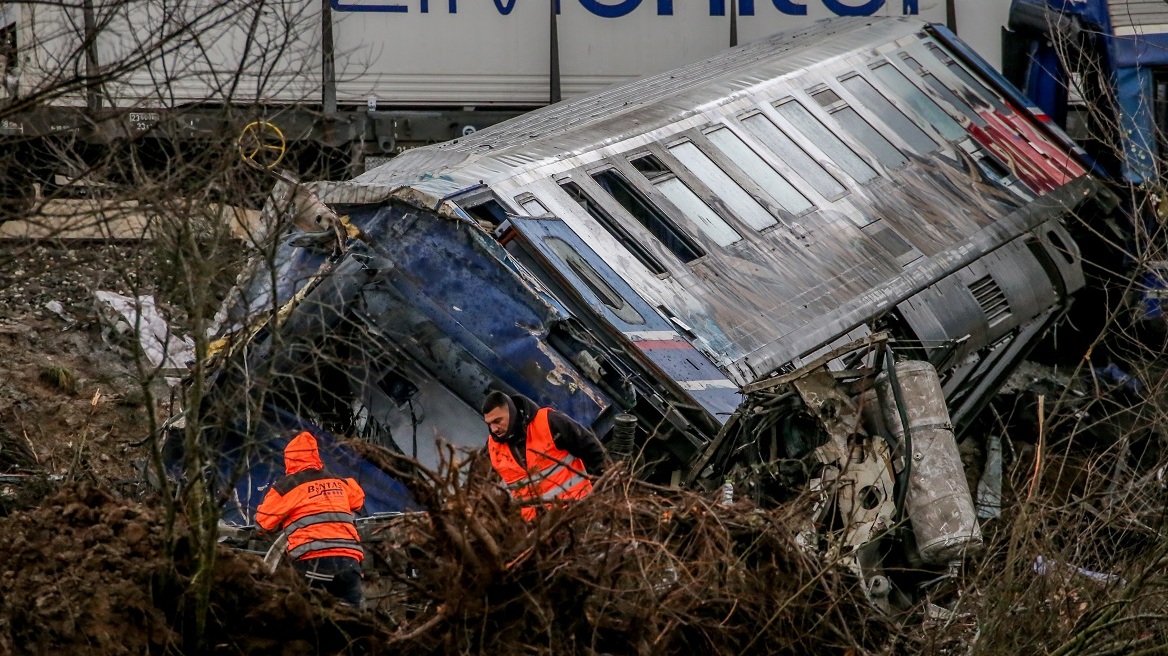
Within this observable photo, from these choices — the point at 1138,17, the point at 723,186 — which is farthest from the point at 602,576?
the point at 1138,17

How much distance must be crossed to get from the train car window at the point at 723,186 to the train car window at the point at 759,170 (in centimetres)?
24

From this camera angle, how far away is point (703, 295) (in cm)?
1127

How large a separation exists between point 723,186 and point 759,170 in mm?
511

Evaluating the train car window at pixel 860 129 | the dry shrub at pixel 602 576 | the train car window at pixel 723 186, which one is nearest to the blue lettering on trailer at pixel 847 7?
the train car window at pixel 860 129

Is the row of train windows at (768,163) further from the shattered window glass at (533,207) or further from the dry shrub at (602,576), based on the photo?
the dry shrub at (602,576)

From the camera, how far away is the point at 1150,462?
47.5 feet

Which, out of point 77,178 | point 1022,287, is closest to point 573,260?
point 77,178

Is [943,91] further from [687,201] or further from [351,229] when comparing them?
[351,229]

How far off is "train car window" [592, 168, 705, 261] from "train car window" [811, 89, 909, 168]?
275 centimetres

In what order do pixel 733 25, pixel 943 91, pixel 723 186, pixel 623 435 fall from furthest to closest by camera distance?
Result: pixel 733 25
pixel 943 91
pixel 723 186
pixel 623 435

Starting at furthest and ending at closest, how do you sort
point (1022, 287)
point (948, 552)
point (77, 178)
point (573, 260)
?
point (1022, 287)
point (573, 260)
point (948, 552)
point (77, 178)

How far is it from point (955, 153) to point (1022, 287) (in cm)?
136

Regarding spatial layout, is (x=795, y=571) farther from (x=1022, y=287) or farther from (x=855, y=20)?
(x=855, y=20)

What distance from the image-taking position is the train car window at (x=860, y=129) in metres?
13.9
